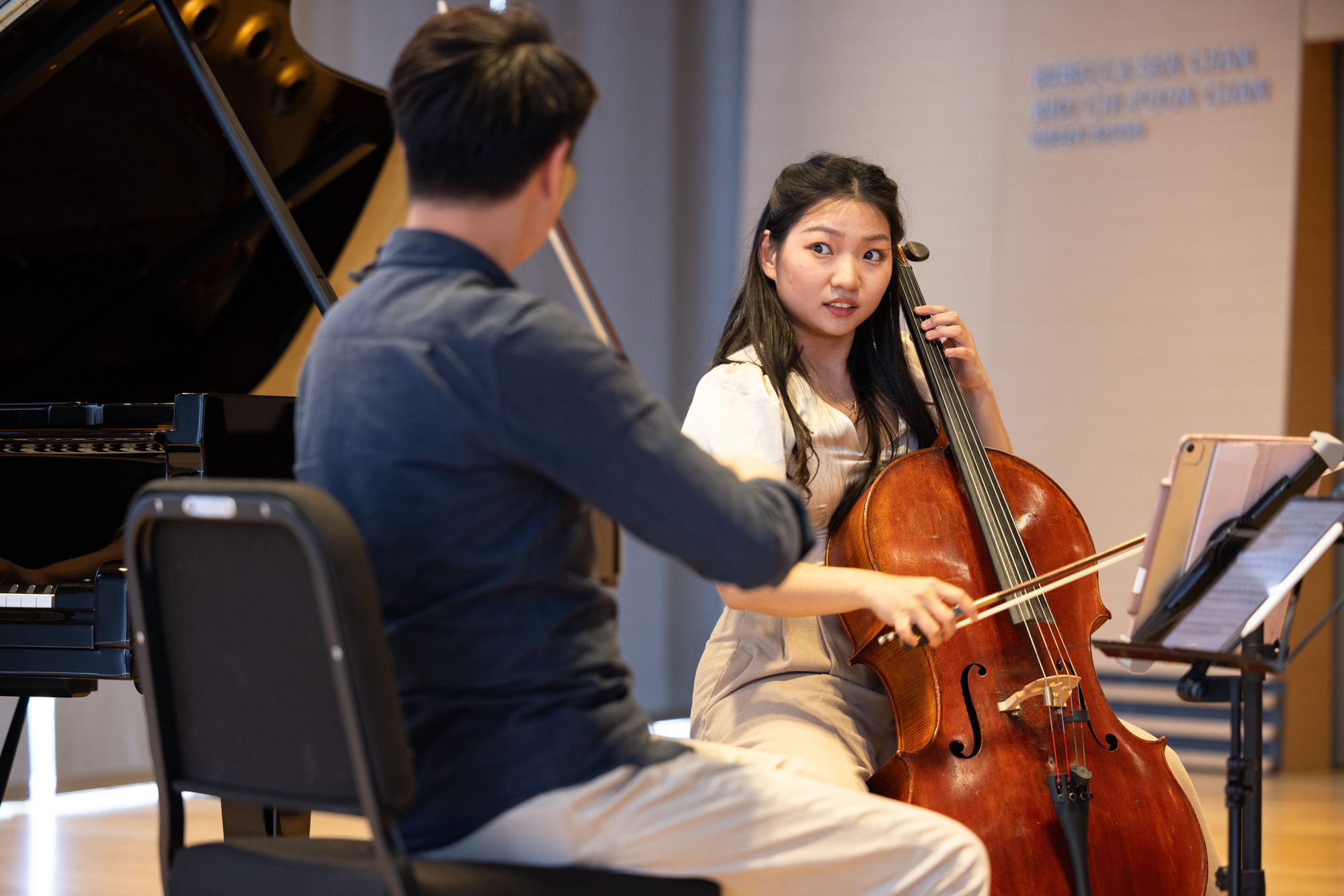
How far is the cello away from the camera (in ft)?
4.91

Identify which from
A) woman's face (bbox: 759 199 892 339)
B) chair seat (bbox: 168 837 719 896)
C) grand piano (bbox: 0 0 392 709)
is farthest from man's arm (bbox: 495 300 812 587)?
grand piano (bbox: 0 0 392 709)

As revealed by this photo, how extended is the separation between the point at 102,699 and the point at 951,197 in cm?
318

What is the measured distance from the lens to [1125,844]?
1.53m

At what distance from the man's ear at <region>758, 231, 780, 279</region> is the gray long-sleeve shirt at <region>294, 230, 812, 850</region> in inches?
32.9

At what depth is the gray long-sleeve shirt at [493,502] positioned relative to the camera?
103cm

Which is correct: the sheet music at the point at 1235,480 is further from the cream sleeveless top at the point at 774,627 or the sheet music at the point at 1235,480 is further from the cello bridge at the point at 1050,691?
the cream sleeveless top at the point at 774,627

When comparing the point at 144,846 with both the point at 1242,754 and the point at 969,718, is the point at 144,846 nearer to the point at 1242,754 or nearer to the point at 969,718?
the point at 969,718

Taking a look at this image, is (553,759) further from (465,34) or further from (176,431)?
(176,431)

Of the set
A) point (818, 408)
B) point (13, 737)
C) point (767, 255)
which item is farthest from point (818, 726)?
point (13, 737)

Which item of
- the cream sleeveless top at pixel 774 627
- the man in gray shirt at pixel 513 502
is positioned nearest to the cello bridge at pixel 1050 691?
the cream sleeveless top at pixel 774 627

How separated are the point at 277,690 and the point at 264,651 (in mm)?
33

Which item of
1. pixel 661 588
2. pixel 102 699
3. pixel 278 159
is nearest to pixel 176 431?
pixel 278 159

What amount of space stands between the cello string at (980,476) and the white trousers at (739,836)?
1.43 feet

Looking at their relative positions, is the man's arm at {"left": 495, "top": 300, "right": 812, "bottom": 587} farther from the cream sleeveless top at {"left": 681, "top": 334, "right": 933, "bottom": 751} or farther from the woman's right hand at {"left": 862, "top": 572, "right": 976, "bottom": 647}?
the cream sleeveless top at {"left": 681, "top": 334, "right": 933, "bottom": 751}
